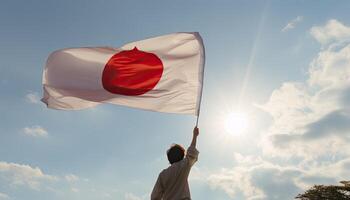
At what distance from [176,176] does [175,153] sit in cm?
35

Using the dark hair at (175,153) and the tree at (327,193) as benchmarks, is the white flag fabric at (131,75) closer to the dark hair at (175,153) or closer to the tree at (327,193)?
the dark hair at (175,153)

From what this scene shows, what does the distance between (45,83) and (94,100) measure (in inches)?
45.7

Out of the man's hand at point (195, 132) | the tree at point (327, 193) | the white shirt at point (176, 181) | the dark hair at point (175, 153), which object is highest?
the tree at point (327, 193)

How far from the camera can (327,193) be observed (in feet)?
132

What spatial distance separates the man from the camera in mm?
6063

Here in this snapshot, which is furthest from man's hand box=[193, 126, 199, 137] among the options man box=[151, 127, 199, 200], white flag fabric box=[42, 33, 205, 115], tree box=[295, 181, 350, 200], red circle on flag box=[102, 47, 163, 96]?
tree box=[295, 181, 350, 200]

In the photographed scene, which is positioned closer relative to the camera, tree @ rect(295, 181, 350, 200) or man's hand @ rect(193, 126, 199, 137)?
man's hand @ rect(193, 126, 199, 137)

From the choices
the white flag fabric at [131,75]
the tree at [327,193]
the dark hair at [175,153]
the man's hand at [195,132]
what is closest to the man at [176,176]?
the dark hair at [175,153]

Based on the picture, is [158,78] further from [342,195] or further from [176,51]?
[342,195]

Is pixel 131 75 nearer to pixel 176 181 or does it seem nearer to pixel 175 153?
pixel 175 153

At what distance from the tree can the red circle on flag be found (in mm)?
34760

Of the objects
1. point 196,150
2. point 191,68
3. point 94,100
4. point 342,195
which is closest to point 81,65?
point 94,100

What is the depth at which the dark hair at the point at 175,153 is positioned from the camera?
6.21 meters

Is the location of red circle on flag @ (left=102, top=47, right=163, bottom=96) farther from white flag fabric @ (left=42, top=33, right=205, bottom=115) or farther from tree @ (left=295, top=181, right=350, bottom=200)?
tree @ (left=295, top=181, right=350, bottom=200)
